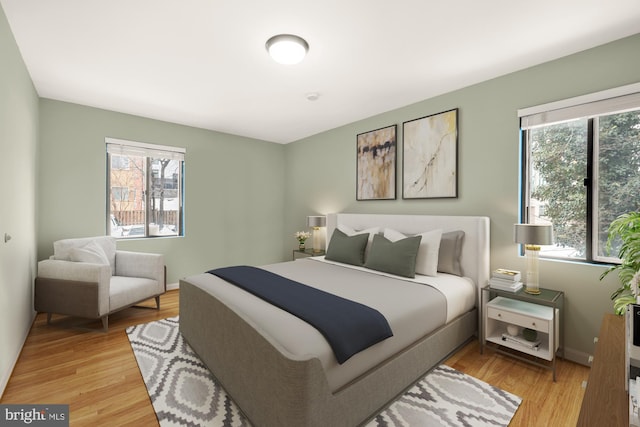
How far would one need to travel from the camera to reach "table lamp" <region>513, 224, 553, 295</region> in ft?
7.52

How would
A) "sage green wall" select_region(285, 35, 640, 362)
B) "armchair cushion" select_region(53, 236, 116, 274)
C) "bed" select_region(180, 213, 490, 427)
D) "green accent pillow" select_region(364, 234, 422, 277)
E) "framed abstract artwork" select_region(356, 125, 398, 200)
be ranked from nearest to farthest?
"bed" select_region(180, 213, 490, 427), "sage green wall" select_region(285, 35, 640, 362), "green accent pillow" select_region(364, 234, 422, 277), "armchair cushion" select_region(53, 236, 116, 274), "framed abstract artwork" select_region(356, 125, 398, 200)

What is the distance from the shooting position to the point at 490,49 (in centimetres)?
237

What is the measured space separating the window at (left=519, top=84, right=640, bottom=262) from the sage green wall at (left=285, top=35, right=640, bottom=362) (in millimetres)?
108

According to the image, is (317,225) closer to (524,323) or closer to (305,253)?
(305,253)

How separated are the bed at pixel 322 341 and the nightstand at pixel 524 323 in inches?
6.7

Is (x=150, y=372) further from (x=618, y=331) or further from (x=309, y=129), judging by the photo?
(x=309, y=129)

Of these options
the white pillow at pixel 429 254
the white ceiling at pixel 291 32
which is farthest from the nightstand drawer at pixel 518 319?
the white ceiling at pixel 291 32

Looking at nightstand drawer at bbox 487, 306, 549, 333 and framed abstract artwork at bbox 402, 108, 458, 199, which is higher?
framed abstract artwork at bbox 402, 108, 458, 199

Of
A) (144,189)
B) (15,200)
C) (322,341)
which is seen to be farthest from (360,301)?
(144,189)

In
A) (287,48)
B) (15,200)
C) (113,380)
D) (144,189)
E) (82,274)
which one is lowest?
(113,380)

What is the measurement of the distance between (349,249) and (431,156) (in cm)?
143

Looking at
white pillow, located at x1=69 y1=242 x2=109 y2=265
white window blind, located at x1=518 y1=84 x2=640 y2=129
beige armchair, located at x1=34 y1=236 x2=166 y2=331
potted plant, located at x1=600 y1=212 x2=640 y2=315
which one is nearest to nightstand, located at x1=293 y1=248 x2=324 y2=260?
beige armchair, located at x1=34 y1=236 x2=166 y2=331

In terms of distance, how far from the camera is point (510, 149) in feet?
9.02

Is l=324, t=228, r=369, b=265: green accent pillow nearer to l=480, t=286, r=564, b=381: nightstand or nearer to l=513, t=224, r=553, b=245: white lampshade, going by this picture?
l=480, t=286, r=564, b=381: nightstand
